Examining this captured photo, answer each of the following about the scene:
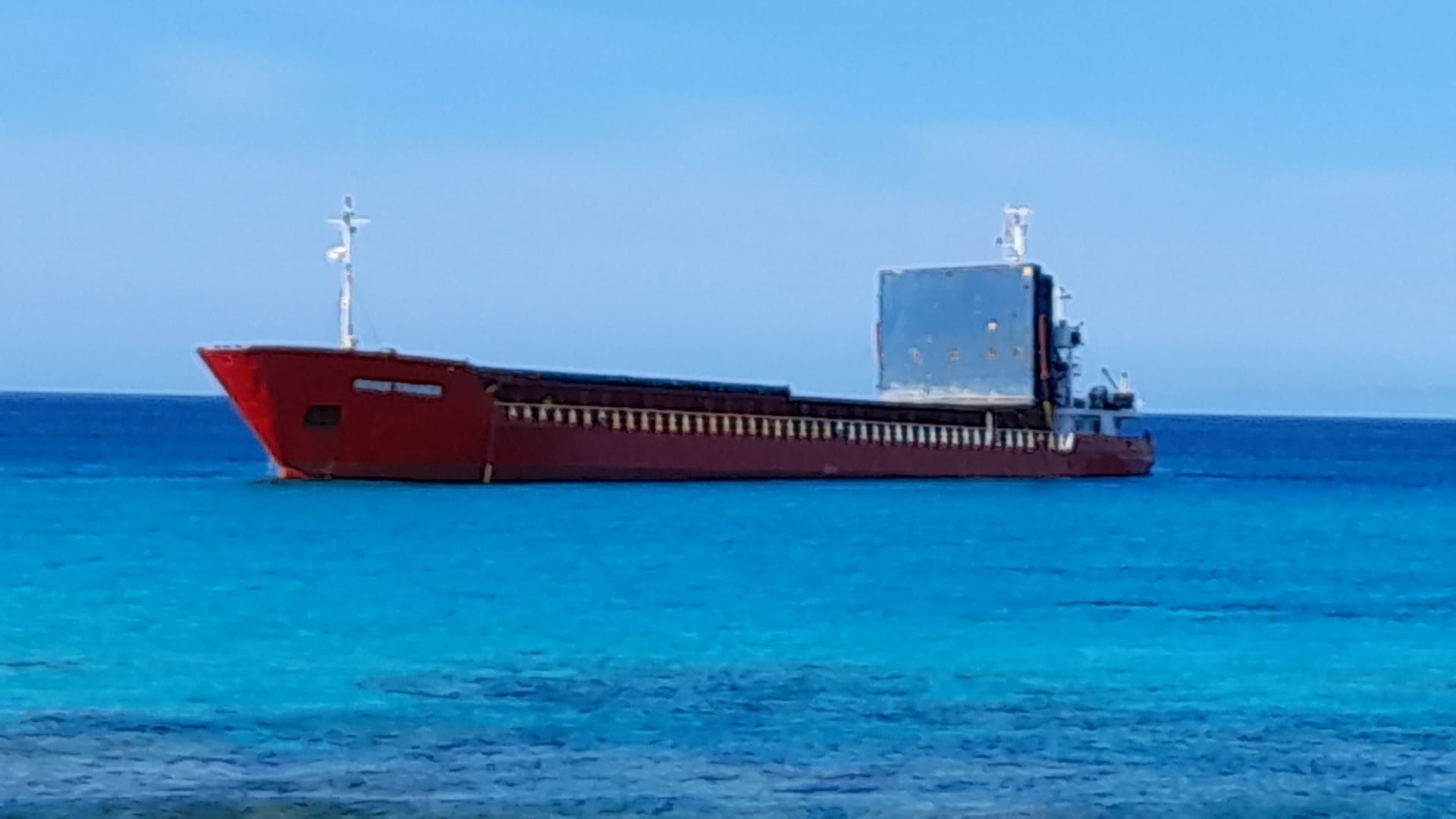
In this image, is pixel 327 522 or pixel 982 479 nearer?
pixel 327 522

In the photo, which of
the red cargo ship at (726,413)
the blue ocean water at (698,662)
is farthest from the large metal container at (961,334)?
the blue ocean water at (698,662)

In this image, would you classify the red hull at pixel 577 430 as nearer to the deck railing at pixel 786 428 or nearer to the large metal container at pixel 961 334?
the deck railing at pixel 786 428

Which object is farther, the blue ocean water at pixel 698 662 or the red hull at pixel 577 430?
the red hull at pixel 577 430

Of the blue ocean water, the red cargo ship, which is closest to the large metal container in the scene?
the red cargo ship

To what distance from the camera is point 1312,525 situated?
4225 centimetres

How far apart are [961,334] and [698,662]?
35.3 meters

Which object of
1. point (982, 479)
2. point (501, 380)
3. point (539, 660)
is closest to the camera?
point (539, 660)

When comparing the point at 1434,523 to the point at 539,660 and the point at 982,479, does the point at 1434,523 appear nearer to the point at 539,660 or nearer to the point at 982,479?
the point at 982,479

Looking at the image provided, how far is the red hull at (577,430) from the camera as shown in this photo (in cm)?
3597

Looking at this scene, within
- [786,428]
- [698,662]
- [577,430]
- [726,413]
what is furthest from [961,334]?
[698,662]

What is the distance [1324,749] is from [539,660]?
7.50 m

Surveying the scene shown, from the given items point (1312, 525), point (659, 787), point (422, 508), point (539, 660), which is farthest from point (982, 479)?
point (659, 787)

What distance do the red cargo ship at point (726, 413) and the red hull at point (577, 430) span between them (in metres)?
0.04

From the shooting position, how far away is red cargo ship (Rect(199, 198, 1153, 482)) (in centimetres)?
3631
